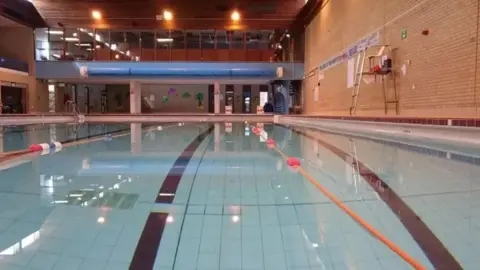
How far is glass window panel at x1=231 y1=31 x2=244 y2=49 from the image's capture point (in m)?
16.1

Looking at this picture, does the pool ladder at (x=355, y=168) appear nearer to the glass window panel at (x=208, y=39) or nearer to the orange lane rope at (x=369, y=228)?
the orange lane rope at (x=369, y=228)

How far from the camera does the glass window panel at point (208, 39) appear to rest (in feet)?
53.0

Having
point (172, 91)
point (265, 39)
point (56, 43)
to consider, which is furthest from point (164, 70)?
point (172, 91)

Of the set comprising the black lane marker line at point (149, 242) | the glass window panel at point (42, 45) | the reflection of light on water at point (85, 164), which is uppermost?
the glass window panel at point (42, 45)

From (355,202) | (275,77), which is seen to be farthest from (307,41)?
(355,202)

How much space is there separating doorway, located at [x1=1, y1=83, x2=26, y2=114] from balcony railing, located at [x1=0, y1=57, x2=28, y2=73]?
691mm

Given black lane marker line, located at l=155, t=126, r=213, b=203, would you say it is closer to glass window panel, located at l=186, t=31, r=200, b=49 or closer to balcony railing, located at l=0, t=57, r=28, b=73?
balcony railing, located at l=0, t=57, r=28, b=73

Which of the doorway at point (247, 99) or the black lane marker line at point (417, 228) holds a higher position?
the doorway at point (247, 99)

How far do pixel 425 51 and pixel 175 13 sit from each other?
36.9ft

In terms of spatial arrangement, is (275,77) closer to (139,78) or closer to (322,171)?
(139,78)

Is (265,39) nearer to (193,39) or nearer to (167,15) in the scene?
(193,39)

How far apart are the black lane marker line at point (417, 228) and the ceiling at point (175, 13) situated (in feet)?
40.1

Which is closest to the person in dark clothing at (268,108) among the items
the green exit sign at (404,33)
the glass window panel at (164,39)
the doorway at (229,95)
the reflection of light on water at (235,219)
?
the doorway at (229,95)

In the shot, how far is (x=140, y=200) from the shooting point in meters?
2.16
